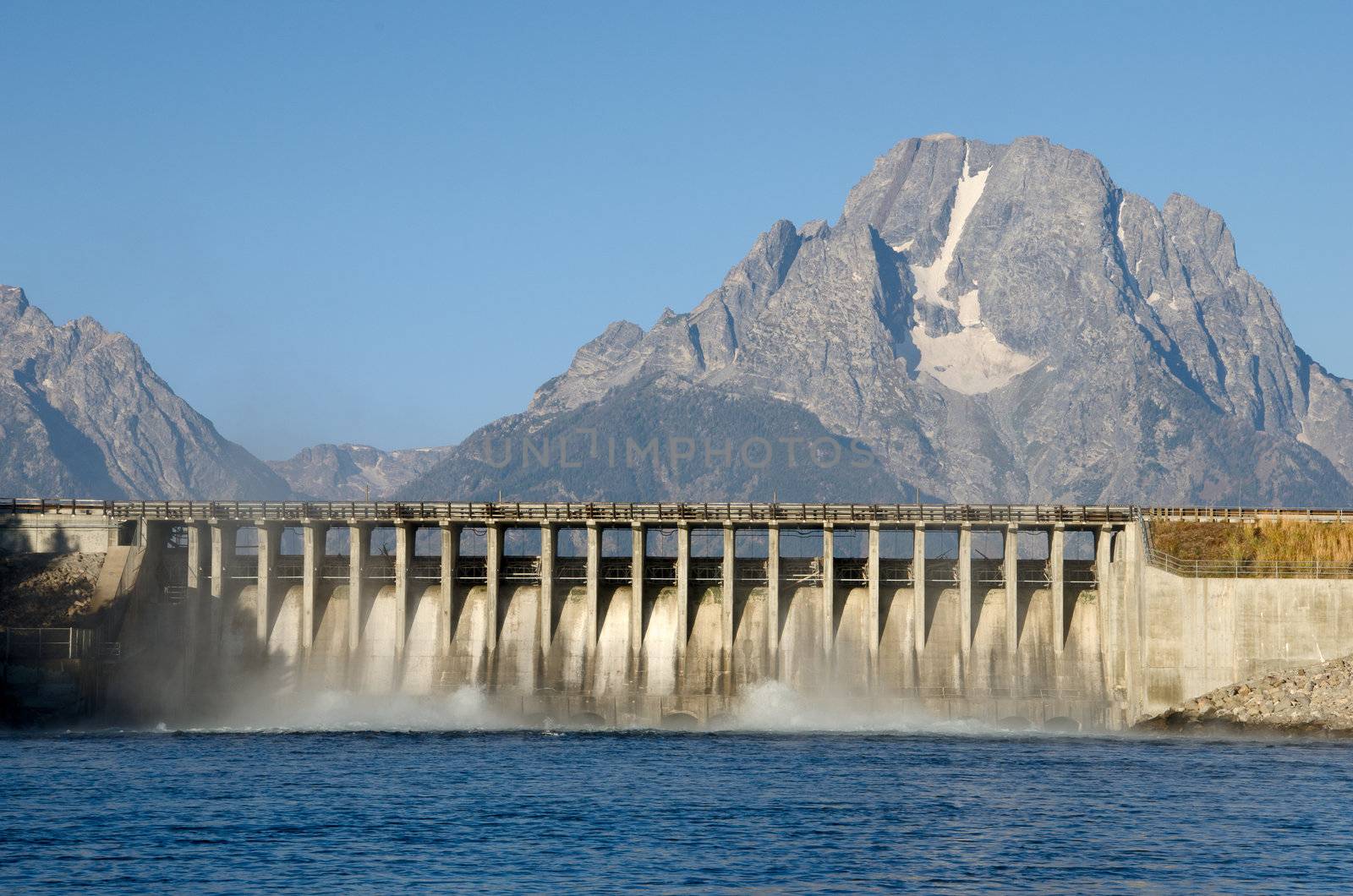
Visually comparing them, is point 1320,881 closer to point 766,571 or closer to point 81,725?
point 766,571

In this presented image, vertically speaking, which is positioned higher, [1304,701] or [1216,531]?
[1216,531]

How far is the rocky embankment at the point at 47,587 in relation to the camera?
130 metres

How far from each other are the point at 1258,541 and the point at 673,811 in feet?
181

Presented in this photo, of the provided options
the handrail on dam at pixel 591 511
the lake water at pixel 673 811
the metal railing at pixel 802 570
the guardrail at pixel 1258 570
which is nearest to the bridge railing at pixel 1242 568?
the guardrail at pixel 1258 570

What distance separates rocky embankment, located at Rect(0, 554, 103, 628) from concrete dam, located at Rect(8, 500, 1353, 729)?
1.42 meters

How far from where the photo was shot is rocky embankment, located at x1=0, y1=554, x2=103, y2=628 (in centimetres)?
12950

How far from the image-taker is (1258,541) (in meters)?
129

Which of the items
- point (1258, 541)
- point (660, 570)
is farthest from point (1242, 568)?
point (660, 570)

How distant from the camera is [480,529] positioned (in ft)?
462

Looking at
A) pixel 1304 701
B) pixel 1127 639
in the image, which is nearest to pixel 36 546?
pixel 1127 639

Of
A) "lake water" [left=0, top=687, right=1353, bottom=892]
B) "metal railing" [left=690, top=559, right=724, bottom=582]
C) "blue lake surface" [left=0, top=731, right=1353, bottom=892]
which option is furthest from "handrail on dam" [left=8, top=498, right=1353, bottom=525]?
"blue lake surface" [left=0, top=731, right=1353, bottom=892]

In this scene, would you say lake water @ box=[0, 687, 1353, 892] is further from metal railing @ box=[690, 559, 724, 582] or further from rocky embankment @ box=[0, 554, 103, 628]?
metal railing @ box=[690, 559, 724, 582]

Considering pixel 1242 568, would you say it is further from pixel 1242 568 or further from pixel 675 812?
pixel 675 812

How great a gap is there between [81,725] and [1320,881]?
8527 cm
